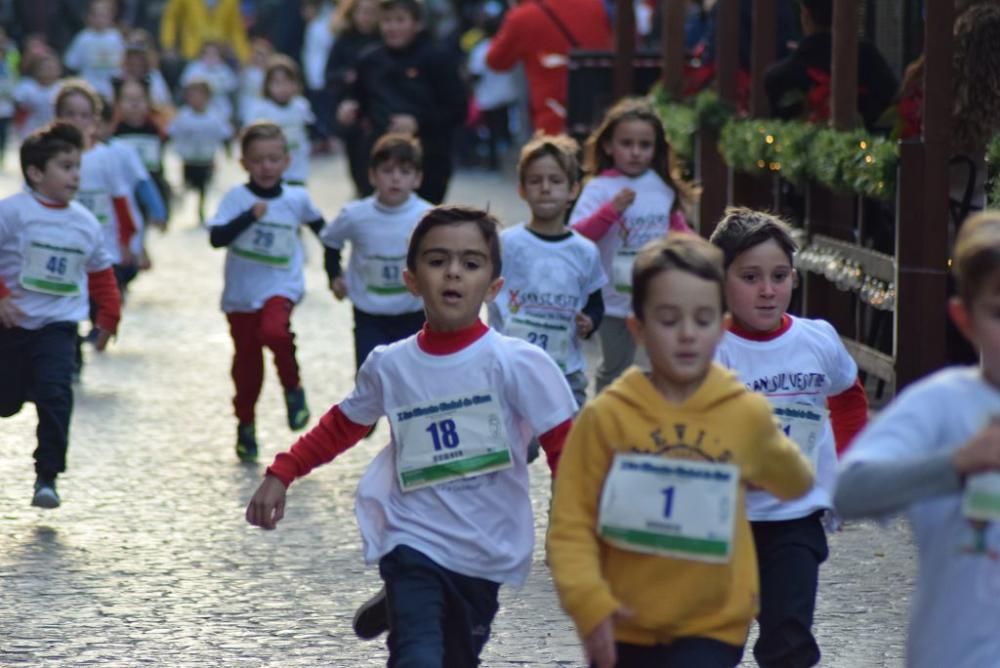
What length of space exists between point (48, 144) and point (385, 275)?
4.87 feet

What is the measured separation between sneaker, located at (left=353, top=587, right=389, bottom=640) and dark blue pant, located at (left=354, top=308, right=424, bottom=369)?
13.5 ft

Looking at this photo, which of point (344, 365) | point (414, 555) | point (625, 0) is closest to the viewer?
point (414, 555)

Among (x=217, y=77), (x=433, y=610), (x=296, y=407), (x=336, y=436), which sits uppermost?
(x=217, y=77)

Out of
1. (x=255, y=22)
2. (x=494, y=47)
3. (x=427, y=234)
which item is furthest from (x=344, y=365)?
(x=255, y=22)

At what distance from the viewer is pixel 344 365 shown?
12453mm

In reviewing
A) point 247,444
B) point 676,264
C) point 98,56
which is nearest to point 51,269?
point 247,444

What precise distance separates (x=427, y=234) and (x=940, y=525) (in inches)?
71.5

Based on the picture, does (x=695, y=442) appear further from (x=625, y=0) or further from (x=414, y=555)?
(x=625, y=0)

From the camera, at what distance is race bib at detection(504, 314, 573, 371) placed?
317 inches

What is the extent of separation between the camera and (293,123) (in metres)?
19.1

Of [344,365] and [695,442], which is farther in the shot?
[344,365]

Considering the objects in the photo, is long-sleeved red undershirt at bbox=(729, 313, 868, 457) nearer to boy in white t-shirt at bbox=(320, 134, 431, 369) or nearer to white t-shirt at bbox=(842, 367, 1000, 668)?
white t-shirt at bbox=(842, 367, 1000, 668)

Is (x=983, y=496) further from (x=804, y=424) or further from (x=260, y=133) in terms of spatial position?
(x=260, y=133)

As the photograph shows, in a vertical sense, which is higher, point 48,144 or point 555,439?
point 48,144
